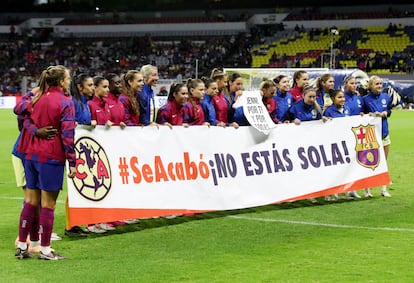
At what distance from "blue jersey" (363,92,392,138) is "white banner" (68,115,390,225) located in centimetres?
18

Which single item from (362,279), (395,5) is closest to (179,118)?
(362,279)

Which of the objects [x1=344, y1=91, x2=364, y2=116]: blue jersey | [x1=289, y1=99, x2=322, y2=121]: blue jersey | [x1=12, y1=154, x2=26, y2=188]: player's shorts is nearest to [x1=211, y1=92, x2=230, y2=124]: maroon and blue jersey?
[x1=289, y1=99, x2=322, y2=121]: blue jersey

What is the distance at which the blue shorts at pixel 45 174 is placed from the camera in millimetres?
7207

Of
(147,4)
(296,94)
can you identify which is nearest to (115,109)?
(296,94)

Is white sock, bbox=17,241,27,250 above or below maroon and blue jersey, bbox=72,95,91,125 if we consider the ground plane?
below

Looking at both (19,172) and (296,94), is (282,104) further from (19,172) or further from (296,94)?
(19,172)

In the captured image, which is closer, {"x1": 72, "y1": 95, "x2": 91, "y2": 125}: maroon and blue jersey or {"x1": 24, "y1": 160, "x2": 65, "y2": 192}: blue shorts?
{"x1": 24, "y1": 160, "x2": 65, "y2": 192}: blue shorts

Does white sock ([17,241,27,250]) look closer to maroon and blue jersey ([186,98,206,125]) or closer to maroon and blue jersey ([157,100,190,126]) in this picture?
maroon and blue jersey ([157,100,190,126])

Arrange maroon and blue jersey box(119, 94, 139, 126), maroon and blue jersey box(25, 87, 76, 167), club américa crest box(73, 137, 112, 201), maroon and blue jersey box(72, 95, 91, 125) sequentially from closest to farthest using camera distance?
maroon and blue jersey box(25, 87, 76, 167)
club américa crest box(73, 137, 112, 201)
maroon and blue jersey box(72, 95, 91, 125)
maroon and blue jersey box(119, 94, 139, 126)

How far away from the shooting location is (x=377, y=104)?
11812mm

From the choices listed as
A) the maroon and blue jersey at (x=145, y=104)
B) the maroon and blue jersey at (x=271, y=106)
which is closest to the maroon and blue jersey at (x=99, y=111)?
the maroon and blue jersey at (x=145, y=104)

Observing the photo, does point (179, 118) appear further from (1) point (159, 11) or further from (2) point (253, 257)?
(1) point (159, 11)

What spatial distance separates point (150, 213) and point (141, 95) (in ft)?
5.11

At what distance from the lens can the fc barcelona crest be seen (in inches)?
454
